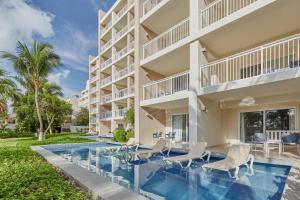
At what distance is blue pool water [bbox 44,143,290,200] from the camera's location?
5.79m

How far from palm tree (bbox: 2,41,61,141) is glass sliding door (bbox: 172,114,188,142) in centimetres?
1277

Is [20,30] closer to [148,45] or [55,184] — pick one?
[148,45]

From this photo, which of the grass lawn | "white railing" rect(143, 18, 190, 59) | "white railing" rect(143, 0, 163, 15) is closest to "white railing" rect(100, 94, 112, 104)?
"white railing" rect(143, 18, 190, 59)

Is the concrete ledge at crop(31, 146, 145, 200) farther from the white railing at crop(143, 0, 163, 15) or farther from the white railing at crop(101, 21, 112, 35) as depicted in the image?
the white railing at crop(101, 21, 112, 35)

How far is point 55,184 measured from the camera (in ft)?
18.2

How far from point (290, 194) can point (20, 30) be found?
29157 millimetres

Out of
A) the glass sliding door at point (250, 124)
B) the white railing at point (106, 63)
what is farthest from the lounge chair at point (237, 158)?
the white railing at point (106, 63)

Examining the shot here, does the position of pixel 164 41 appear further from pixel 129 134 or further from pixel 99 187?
pixel 99 187

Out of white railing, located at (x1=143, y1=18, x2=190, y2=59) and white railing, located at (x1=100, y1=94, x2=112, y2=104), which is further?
white railing, located at (x1=100, y1=94, x2=112, y2=104)

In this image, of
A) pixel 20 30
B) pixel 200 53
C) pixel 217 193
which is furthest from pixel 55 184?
pixel 20 30

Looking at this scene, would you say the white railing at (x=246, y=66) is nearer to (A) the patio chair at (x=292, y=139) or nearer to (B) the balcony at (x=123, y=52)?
(A) the patio chair at (x=292, y=139)

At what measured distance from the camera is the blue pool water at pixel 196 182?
5789 mm

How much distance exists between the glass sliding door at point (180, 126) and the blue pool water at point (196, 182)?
7187 millimetres

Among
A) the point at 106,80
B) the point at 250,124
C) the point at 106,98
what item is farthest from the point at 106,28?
the point at 250,124
